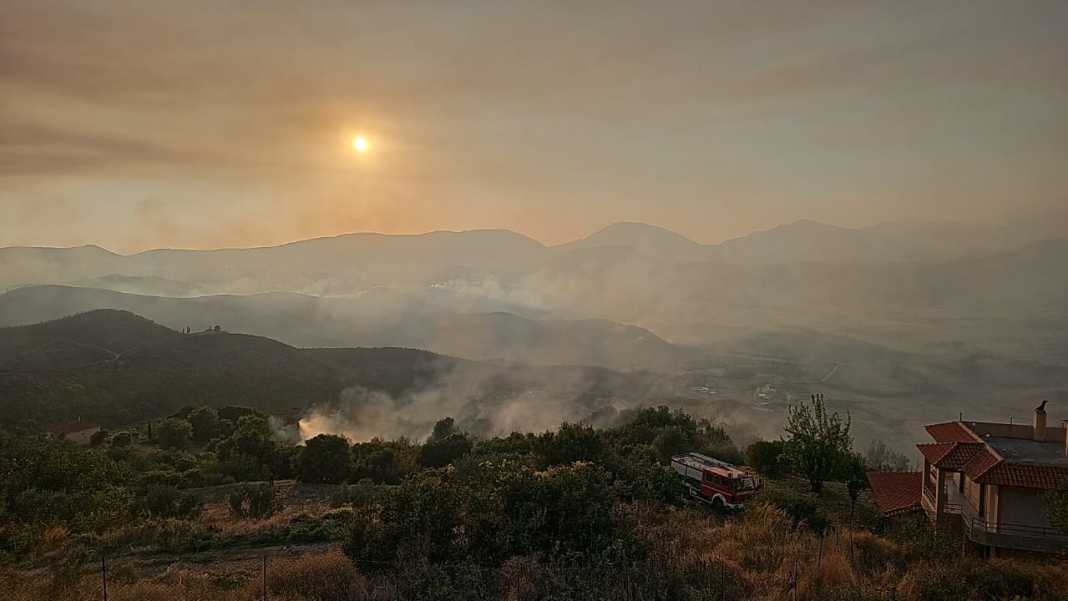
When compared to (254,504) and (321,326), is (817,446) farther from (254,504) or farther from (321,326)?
(321,326)

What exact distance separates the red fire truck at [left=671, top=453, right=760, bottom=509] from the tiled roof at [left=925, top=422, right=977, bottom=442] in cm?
726

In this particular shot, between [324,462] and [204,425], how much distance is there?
69.3 ft


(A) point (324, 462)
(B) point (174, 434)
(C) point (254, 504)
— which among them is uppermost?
(C) point (254, 504)

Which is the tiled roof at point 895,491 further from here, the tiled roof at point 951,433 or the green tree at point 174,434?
the green tree at point 174,434

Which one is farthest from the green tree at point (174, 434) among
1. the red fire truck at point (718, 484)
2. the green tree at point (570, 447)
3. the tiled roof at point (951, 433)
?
the tiled roof at point (951, 433)

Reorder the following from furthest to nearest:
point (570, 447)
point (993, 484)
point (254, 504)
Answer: point (570, 447)
point (254, 504)
point (993, 484)

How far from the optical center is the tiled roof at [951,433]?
2191cm

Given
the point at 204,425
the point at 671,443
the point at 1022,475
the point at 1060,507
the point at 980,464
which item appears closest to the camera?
the point at 1060,507

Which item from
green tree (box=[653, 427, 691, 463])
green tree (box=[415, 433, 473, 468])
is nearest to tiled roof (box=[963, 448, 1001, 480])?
green tree (box=[653, 427, 691, 463])

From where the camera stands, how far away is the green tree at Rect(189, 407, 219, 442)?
43562 millimetres

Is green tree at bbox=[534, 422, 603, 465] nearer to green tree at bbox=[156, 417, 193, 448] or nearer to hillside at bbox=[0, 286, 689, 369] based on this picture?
green tree at bbox=[156, 417, 193, 448]

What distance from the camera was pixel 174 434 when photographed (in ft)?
137

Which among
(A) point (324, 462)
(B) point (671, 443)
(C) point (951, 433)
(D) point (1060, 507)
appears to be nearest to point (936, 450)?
(C) point (951, 433)

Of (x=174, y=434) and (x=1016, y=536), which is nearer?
(x=1016, y=536)
